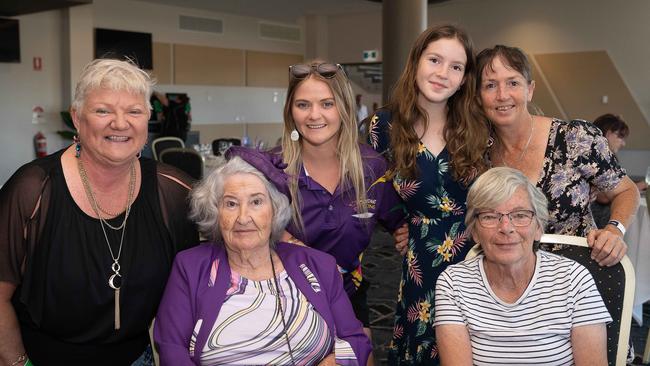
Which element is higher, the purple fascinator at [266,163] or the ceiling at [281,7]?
the ceiling at [281,7]

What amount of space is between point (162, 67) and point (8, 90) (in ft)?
11.2

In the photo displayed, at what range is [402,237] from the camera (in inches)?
102

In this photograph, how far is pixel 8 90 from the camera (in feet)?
34.9

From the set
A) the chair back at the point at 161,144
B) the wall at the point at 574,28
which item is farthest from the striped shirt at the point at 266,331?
the wall at the point at 574,28

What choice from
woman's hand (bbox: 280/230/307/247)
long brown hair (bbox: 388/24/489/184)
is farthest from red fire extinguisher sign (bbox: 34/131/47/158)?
long brown hair (bbox: 388/24/489/184)

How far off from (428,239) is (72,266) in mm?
1329

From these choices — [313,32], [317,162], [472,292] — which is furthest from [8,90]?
[472,292]

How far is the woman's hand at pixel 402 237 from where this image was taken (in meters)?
2.58

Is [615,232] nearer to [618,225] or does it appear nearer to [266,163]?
[618,225]

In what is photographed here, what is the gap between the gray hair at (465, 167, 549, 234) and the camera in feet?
6.09

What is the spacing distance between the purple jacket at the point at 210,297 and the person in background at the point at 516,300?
375 mm

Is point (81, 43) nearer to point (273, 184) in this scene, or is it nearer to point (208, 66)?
point (208, 66)

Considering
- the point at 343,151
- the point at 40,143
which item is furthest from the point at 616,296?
the point at 40,143

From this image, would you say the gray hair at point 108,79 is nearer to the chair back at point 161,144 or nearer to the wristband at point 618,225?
the wristband at point 618,225
